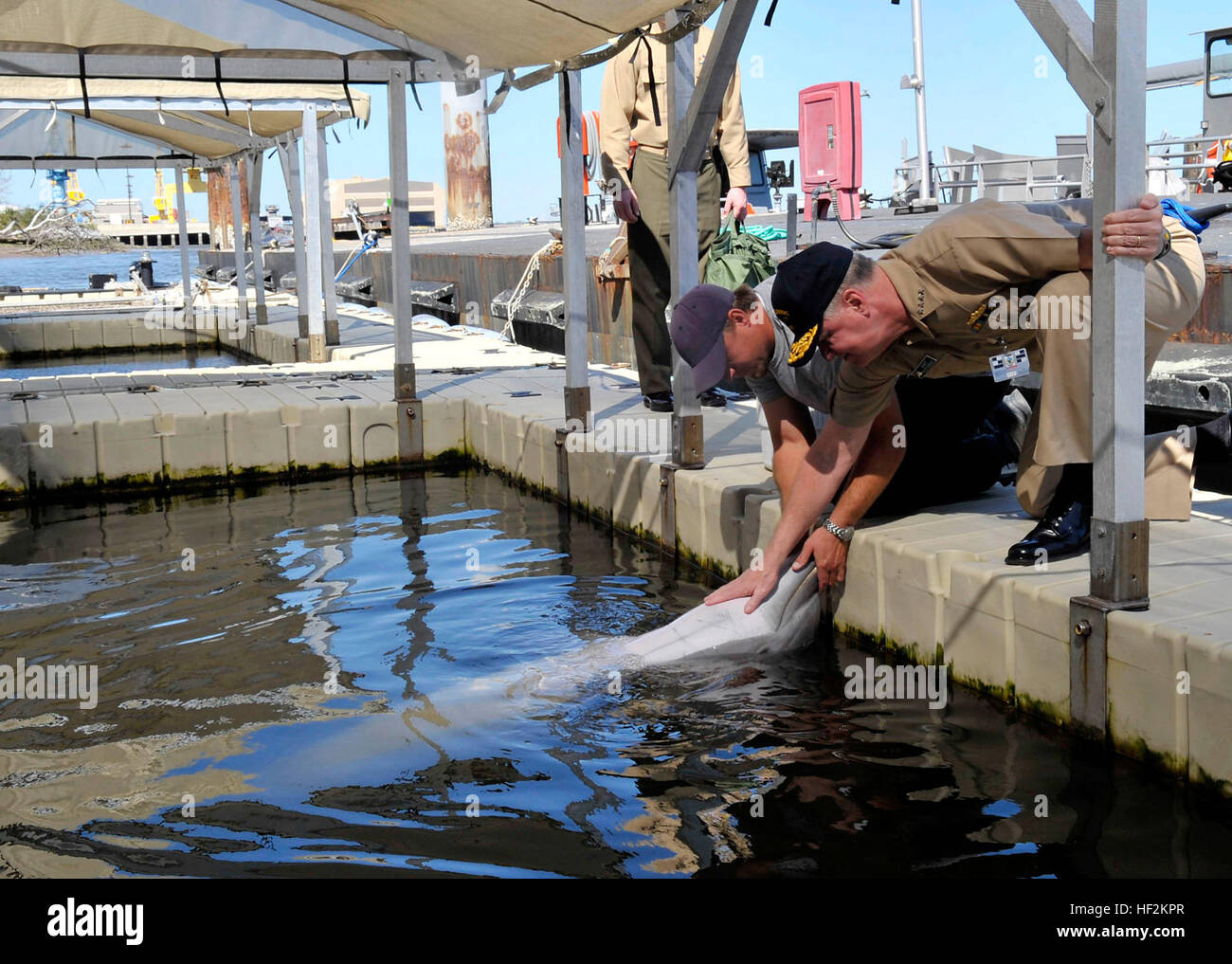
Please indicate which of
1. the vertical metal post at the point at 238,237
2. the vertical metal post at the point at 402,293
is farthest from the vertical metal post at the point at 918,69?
the vertical metal post at the point at 402,293

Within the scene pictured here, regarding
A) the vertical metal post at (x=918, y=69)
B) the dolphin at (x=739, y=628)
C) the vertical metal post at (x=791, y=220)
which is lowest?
the dolphin at (x=739, y=628)

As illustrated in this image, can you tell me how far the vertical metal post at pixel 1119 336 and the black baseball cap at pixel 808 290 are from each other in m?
0.76

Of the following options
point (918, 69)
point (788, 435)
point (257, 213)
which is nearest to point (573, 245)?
point (788, 435)

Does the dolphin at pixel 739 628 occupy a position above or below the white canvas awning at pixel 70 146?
below

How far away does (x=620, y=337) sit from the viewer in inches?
432

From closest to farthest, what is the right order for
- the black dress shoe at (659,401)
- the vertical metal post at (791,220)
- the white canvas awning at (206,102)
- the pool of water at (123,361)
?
1. the black dress shoe at (659,401)
2. the vertical metal post at (791,220)
3. the white canvas awning at (206,102)
4. the pool of water at (123,361)

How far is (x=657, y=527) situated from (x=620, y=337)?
16.2 feet

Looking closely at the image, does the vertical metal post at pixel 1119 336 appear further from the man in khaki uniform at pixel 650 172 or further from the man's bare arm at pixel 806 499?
the man in khaki uniform at pixel 650 172

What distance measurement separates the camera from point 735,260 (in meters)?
6.89

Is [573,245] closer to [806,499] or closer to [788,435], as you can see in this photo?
[788,435]
